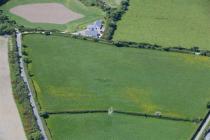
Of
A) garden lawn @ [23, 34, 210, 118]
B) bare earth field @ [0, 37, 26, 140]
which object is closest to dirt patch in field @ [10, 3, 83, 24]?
garden lawn @ [23, 34, 210, 118]

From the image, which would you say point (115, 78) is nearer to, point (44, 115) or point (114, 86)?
point (114, 86)

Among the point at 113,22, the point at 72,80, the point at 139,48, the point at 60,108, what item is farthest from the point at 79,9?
the point at 60,108

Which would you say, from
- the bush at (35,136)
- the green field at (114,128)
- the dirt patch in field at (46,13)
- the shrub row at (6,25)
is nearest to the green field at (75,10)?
the dirt patch in field at (46,13)

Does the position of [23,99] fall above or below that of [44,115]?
above

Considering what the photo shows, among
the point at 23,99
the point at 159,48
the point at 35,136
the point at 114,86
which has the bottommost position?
the point at 35,136

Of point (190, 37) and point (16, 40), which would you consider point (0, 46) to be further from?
point (190, 37)

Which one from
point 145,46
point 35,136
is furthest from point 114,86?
point 35,136

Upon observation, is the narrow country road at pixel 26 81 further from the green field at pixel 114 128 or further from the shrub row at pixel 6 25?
the shrub row at pixel 6 25

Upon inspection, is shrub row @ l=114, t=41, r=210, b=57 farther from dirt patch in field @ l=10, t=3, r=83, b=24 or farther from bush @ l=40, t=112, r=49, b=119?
bush @ l=40, t=112, r=49, b=119
